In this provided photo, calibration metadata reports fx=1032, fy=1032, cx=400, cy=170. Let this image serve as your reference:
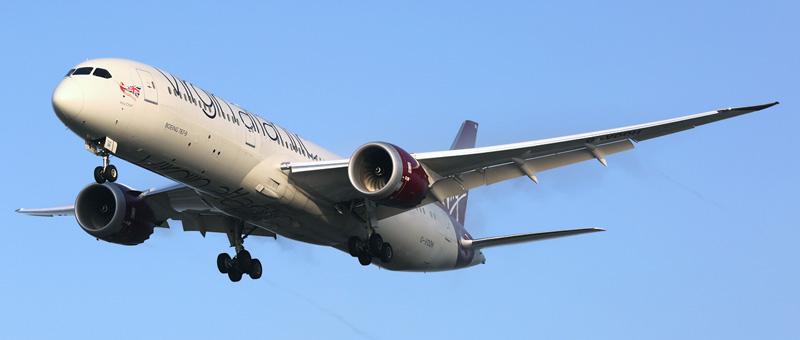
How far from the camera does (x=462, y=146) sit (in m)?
44.7

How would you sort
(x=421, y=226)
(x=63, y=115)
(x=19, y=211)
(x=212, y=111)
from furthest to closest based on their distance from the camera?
(x=19, y=211) → (x=421, y=226) → (x=212, y=111) → (x=63, y=115)

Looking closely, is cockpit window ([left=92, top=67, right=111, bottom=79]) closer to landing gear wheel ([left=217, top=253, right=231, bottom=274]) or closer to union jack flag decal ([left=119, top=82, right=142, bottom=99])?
union jack flag decal ([left=119, top=82, right=142, bottom=99])

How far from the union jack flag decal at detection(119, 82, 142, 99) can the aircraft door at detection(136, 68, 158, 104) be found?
192 millimetres

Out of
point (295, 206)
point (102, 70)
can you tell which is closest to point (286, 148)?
point (295, 206)

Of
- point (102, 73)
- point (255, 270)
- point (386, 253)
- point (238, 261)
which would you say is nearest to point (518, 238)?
point (386, 253)

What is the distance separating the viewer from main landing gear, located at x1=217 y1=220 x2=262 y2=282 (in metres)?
35.1

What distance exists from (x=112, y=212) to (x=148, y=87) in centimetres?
946

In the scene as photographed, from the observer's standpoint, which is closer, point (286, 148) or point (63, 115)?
point (63, 115)

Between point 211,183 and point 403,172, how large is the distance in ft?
17.8

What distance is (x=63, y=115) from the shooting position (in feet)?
84.2

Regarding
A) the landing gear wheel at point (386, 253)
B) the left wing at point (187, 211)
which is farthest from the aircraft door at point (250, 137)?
the landing gear wheel at point (386, 253)

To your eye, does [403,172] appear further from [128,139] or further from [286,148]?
[128,139]

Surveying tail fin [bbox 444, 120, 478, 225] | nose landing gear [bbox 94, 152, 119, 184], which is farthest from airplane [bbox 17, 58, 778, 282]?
tail fin [bbox 444, 120, 478, 225]

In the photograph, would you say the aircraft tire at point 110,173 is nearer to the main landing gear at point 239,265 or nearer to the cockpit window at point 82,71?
the cockpit window at point 82,71
